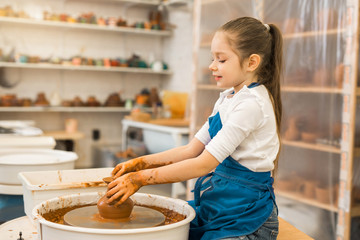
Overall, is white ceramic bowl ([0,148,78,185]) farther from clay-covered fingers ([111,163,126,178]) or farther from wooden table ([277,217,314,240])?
wooden table ([277,217,314,240])

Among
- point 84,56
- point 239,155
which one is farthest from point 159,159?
point 84,56

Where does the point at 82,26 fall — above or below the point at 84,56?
above

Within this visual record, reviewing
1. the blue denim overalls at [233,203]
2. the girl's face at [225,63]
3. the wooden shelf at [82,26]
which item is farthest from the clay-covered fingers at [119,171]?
the wooden shelf at [82,26]

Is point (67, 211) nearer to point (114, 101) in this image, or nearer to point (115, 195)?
point (115, 195)

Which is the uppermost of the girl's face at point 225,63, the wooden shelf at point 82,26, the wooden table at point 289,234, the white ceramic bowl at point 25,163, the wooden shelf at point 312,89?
the wooden shelf at point 82,26

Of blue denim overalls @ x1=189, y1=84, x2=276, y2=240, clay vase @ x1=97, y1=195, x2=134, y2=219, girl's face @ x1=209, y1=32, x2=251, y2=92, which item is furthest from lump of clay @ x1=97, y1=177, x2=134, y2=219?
girl's face @ x1=209, y1=32, x2=251, y2=92

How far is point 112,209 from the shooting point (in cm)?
93

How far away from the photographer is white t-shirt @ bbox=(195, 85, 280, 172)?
0.99 m

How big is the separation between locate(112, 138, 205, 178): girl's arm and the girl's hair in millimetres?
261

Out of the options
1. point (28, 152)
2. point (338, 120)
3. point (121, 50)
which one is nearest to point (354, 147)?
point (338, 120)

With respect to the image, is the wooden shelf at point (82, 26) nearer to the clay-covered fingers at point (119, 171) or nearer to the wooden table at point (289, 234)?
the clay-covered fingers at point (119, 171)

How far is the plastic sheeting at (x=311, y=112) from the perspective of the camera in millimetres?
2508

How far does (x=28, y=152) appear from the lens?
1765 mm

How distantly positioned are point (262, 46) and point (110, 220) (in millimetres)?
625
